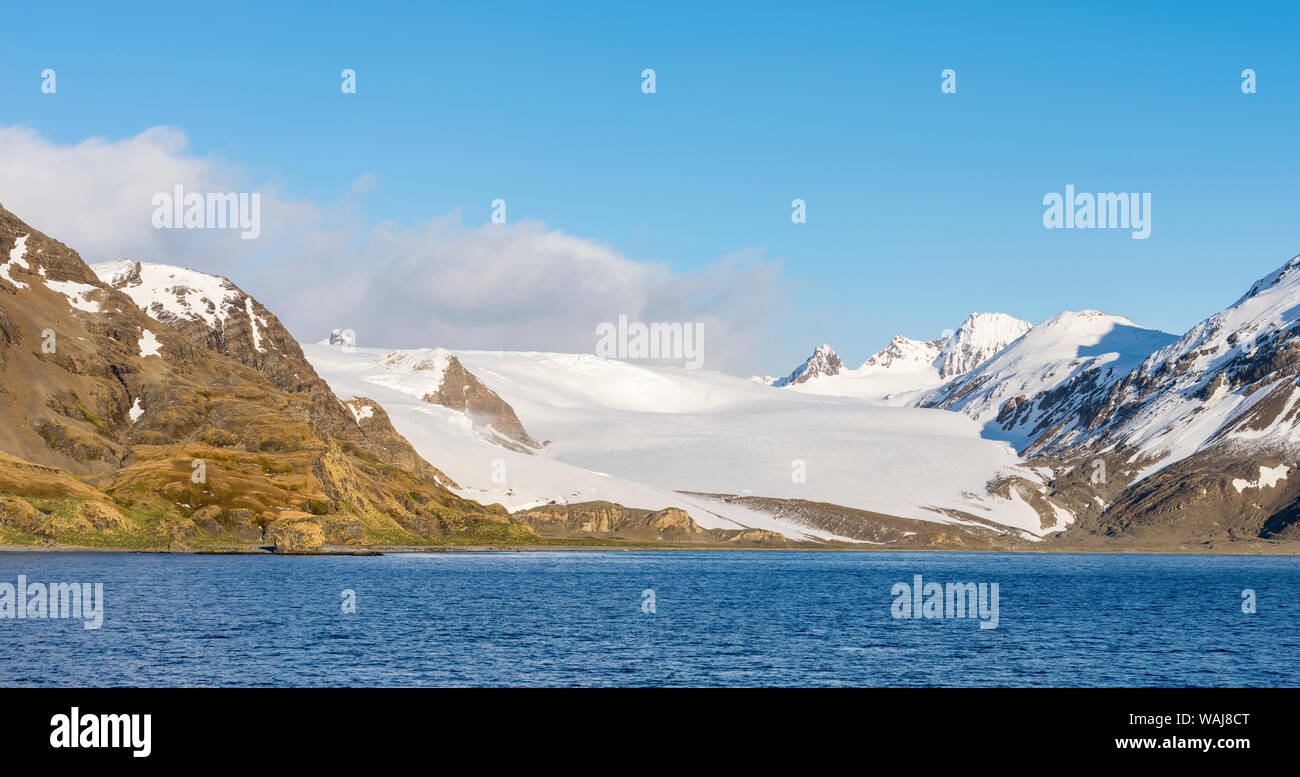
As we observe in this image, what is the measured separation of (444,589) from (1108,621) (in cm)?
6675

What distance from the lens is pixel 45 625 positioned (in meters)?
79.6

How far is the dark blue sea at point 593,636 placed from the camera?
6406cm

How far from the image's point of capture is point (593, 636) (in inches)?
3255

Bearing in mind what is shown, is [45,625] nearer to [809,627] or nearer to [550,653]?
[550,653]

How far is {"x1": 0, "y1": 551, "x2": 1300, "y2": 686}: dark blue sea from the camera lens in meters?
64.1

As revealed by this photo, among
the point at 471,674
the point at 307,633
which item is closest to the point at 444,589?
Result: the point at 307,633
